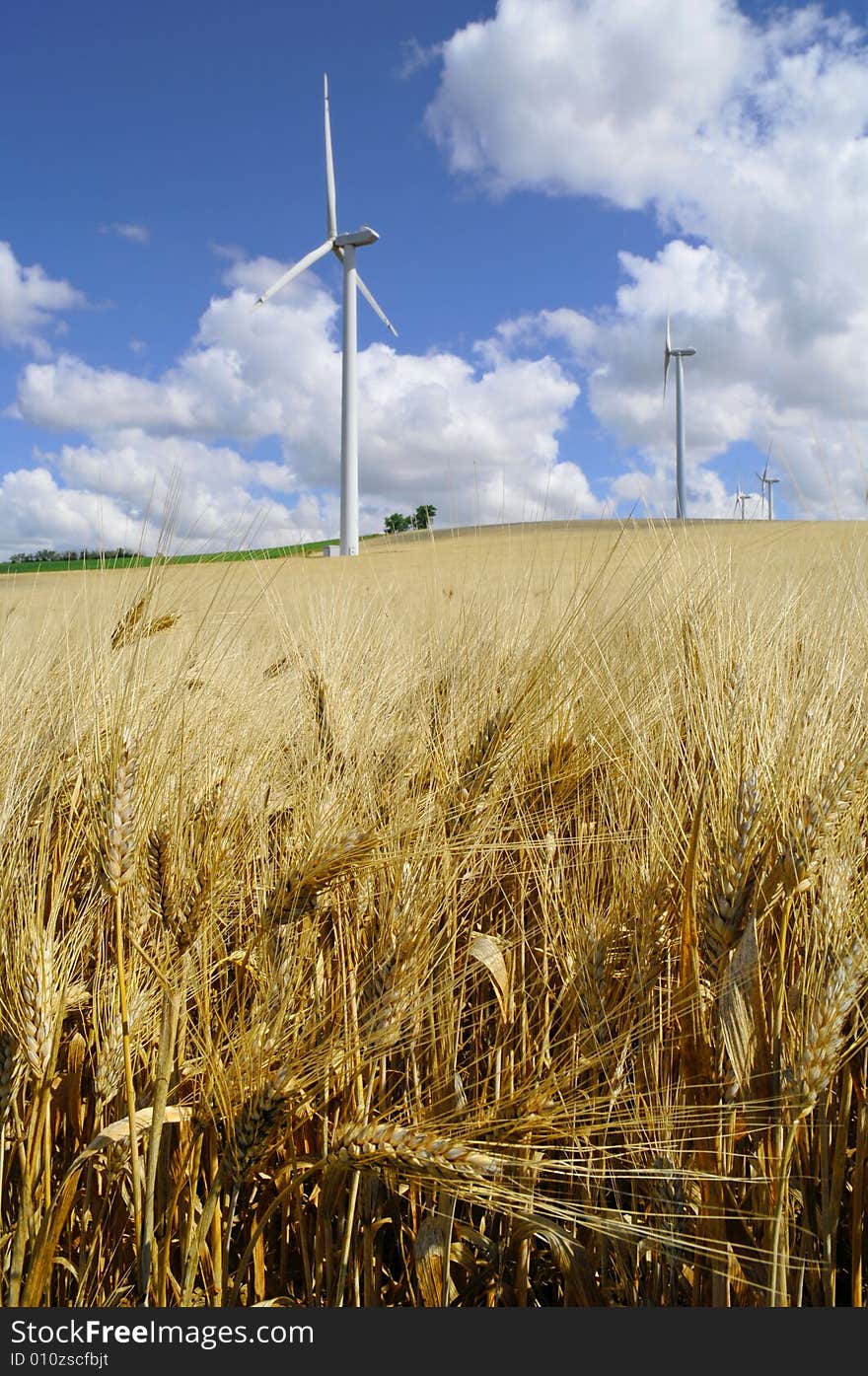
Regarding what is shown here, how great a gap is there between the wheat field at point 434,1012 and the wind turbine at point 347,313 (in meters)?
20.3

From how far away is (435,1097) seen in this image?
1582mm

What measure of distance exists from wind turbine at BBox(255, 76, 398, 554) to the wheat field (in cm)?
2029

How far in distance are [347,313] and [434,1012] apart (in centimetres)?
2458

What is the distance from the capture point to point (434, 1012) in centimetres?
166

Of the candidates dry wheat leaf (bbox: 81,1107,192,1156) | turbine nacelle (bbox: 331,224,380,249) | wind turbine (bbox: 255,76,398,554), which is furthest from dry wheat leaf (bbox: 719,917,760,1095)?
turbine nacelle (bbox: 331,224,380,249)

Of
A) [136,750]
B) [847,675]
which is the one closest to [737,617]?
[847,675]

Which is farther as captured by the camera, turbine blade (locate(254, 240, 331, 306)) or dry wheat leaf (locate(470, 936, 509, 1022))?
turbine blade (locate(254, 240, 331, 306))

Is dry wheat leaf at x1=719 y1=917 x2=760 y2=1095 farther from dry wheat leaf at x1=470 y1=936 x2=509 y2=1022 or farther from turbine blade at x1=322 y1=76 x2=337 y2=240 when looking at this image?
turbine blade at x1=322 y1=76 x2=337 y2=240

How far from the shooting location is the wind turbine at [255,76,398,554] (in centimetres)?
2089

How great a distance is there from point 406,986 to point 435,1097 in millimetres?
310

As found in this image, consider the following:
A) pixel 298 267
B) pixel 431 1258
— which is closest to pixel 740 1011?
pixel 431 1258

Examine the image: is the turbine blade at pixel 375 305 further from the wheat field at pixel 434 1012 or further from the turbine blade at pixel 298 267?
the wheat field at pixel 434 1012

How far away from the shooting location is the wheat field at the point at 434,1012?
1.34m

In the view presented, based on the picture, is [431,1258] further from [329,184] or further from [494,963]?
[329,184]
